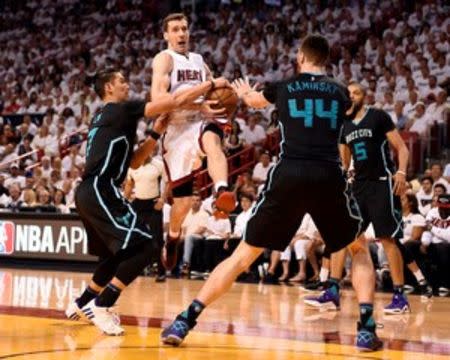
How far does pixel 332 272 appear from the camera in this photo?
9.81 metres

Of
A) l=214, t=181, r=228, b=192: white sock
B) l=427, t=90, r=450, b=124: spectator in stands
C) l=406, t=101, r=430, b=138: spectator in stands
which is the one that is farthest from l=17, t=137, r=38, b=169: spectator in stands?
l=214, t=181, r=228, b=192: white sock

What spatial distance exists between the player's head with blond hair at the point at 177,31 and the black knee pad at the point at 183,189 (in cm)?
108

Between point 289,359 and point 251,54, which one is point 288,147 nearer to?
point 289,359

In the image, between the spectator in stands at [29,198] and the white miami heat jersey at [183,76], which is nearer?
the white miami heat jersey at [183,76]

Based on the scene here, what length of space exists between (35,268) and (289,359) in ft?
32.6

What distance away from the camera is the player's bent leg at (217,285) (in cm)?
640

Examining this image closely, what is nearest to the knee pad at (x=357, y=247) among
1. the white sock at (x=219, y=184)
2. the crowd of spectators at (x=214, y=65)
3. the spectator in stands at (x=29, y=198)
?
the white sock at (x=219, y=184)

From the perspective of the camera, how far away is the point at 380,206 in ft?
31.0

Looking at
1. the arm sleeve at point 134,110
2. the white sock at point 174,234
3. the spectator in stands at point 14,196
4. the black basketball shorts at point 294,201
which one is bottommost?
the white sock at point 174,234

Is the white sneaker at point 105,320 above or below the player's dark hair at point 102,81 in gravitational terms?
below

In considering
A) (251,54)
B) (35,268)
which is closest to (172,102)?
(35,268)

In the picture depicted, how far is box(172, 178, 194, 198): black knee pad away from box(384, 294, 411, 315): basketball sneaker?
2.59 metres

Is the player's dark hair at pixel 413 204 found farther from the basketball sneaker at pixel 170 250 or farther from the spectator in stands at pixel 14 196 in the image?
the spectator in stands at pixel 14 196

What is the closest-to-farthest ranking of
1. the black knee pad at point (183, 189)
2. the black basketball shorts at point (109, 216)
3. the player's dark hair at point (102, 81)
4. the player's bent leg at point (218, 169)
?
the black basketball shorts at point (109, 216), the player's bent leg at point (218, 169), the player's dark hair at point (102, 81), the black knee pad at point (183, 189)
